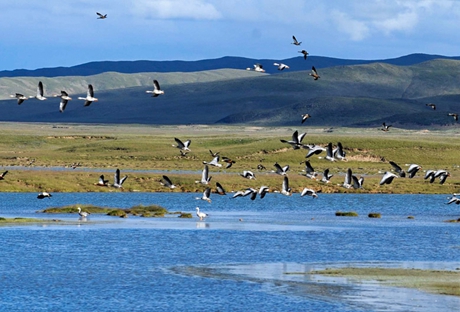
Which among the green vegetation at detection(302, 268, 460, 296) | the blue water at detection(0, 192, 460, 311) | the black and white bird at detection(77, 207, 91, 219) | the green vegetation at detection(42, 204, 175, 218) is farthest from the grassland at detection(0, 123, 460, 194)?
the green vegetation at detection(302, 268, 460, 296)

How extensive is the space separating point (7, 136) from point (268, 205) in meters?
93.6

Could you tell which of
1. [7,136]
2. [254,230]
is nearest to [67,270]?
[254,230]

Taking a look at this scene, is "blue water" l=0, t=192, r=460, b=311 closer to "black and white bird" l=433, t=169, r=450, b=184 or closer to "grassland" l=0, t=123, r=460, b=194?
"black and white bird" l=433, t=169, r=450, b=184

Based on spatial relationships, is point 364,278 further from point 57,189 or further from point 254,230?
point 57,189

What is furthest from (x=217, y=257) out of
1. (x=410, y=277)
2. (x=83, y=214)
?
(x=83, y=214)

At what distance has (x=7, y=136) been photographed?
169625mm

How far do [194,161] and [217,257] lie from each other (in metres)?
75.2

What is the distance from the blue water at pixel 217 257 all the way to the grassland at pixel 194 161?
33.7 feet

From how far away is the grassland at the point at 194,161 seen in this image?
91.2 meters

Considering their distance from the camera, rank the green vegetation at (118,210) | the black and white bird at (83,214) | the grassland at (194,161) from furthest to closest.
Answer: the grassland at (194,161) < the green vegetation at (118,210) < the black and white bird at (83,214)

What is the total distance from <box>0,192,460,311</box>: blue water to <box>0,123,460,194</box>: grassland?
1028 centimetres

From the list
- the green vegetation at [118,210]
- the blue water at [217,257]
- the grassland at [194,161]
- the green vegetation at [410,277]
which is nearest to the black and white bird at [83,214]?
the blue water at [217,257]

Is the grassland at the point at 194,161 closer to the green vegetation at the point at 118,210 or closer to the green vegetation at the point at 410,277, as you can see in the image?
the green vegetation at the point at 118,210

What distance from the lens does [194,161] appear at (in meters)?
124
